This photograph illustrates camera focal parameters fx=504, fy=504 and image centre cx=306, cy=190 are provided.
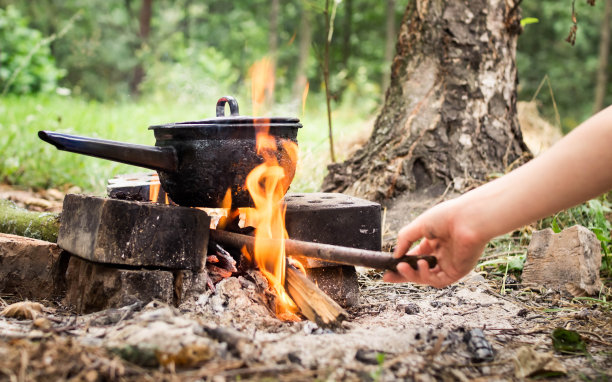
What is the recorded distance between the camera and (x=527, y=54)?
1691 cm

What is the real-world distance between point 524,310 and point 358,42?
61.9ft

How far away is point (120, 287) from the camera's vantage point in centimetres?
184

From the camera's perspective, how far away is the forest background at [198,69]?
15.9 ft

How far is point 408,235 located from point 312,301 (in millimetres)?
479

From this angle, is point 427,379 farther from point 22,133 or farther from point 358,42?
point 358,42

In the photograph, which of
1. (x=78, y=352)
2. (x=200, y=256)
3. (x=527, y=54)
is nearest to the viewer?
(x=78, y=352)

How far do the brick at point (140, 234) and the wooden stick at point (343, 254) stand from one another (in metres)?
0.17

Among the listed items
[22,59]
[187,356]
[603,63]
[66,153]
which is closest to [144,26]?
[22,59]

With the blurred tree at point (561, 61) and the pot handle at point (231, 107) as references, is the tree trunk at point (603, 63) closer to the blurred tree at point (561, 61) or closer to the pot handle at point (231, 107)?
the blurred tree at point (561, 61)

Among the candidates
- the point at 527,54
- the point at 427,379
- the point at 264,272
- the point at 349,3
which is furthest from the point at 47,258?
the point at 527,54

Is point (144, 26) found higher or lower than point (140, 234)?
higher

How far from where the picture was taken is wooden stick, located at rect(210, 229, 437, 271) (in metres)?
1.66

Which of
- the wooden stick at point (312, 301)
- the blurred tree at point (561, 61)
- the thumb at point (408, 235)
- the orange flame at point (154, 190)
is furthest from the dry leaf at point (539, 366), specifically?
the blurred tree at point (561, 61)

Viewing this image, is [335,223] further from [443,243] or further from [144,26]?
[144,26]
